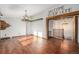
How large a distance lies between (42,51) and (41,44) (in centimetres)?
14

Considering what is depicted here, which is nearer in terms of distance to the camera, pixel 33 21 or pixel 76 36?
pixel 76 36

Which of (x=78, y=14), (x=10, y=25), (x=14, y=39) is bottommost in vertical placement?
(x=14, y=39)

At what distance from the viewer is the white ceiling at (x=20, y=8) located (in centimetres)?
237

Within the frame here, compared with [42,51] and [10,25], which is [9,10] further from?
[42,51]

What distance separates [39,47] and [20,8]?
0.85 m

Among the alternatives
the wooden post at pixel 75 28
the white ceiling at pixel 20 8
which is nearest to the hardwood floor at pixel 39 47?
the wooden post at pixel 75 28

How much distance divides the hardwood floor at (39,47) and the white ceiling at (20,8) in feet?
1.71

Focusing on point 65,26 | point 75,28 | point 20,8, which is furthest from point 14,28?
point 75,28

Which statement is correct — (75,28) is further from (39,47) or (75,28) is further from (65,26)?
(39,47)

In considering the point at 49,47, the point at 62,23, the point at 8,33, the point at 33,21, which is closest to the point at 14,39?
the point at 8,33

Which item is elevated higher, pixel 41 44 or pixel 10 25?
A: pixel 10 25

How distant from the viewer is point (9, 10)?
238 cm

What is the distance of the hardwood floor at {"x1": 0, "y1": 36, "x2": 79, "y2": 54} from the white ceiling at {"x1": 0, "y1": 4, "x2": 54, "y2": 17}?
52 centimetres
